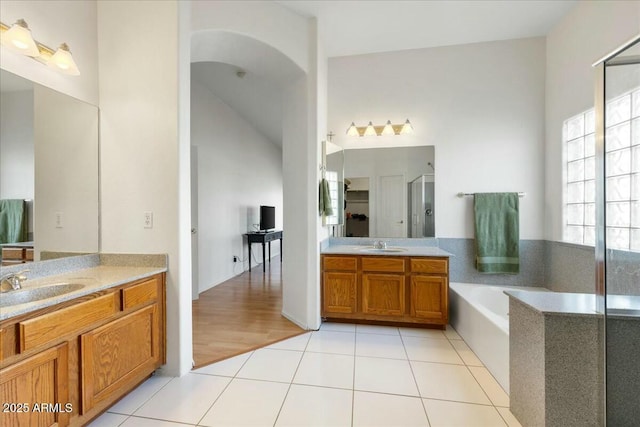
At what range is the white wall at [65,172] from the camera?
1829mm

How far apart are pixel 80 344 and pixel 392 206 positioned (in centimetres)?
311

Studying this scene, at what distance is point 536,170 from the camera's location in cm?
316

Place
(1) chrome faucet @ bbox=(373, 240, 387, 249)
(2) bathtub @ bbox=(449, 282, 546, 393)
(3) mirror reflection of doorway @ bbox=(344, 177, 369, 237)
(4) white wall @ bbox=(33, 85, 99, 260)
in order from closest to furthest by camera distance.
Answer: (4) white wall @ bbox=(33, 85, 99, 260) → (2) bathtub @ bbox=(449, 282, 546, 393) → (1) chrome faucet @ bbox=(373, 240, 387, 249) → (3) mirror reflection of doorway @ bbox=(344, 177, 369, 237)


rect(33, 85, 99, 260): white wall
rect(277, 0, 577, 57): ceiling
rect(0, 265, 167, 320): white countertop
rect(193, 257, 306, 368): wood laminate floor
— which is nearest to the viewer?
rect(0, 265, 167, 320): white countertop

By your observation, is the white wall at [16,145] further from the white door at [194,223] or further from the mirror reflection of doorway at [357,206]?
the mirror reflection of doorway at [357,206]

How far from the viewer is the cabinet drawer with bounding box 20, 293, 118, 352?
3.98ft

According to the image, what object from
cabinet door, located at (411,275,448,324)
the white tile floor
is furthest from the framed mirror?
the white tile floor

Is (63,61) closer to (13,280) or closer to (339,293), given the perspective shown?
(13,280)

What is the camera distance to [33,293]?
5.05 ft

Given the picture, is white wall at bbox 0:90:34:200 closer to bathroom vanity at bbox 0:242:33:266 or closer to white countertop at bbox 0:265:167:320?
bathroom vanity at bbox 0:242:33:266

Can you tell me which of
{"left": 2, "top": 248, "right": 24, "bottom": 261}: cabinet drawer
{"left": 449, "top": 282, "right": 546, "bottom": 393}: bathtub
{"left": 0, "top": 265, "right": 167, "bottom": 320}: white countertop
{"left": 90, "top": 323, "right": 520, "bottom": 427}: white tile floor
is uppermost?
{"left": 2, "top": 248, "right": 24, "bottom": 261}: cabinet drawer

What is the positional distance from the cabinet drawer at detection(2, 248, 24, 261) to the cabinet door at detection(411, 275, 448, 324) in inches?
121

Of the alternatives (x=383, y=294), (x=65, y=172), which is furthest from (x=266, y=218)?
(x=65, y=172)

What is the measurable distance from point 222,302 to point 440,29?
4.23m
